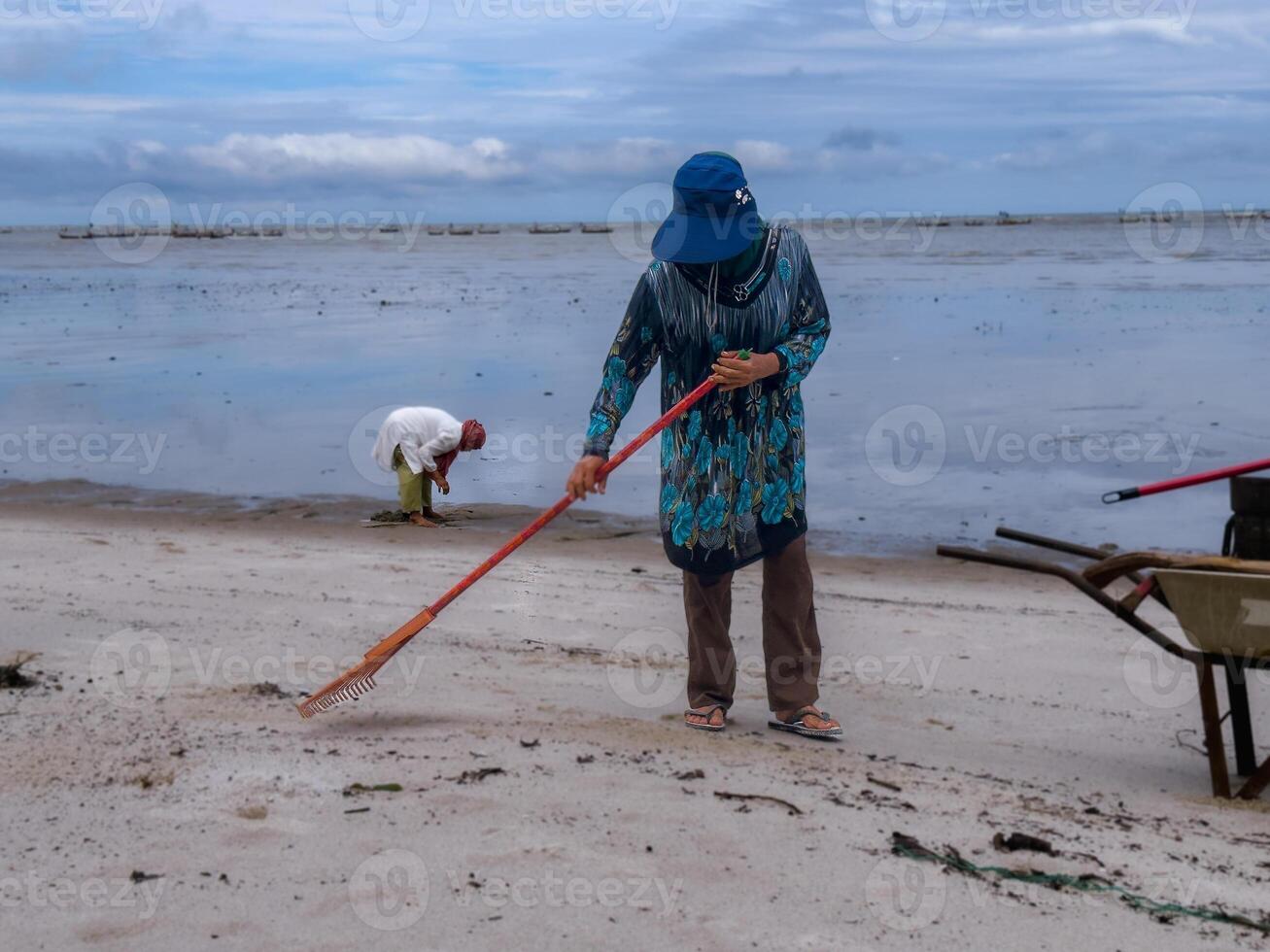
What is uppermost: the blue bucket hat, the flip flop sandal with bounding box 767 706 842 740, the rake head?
the blue bucket hat

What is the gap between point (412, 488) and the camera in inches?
293

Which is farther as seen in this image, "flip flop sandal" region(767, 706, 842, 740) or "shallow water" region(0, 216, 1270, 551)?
"shallow water" region(0, 216, 1270, 551)

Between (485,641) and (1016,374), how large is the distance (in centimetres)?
915

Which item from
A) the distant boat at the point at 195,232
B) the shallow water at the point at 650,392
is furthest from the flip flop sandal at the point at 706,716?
the distant boat at the point at 195,232

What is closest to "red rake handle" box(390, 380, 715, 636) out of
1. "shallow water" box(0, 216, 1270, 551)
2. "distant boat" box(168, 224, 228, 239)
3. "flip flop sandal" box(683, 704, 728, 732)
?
"flip flop sandal" box(683, 704, 728, 732)

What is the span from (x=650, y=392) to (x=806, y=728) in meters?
8.44

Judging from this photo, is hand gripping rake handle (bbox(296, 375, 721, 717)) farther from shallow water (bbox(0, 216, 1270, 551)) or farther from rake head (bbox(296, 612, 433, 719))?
shallow water (bbox(0, 216, 1270, 551))

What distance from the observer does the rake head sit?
4152 millimetres

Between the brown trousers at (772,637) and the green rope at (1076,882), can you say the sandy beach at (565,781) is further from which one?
the brown trousers at (772,637)

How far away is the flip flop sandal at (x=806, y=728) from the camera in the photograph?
4.21m

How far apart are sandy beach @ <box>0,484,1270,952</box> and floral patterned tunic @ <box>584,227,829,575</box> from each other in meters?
0.65

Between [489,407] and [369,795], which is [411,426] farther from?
[489,407]

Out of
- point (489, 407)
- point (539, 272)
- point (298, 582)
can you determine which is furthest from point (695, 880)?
point (539, 272)

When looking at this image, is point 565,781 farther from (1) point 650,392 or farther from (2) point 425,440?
(1) point 650,392
